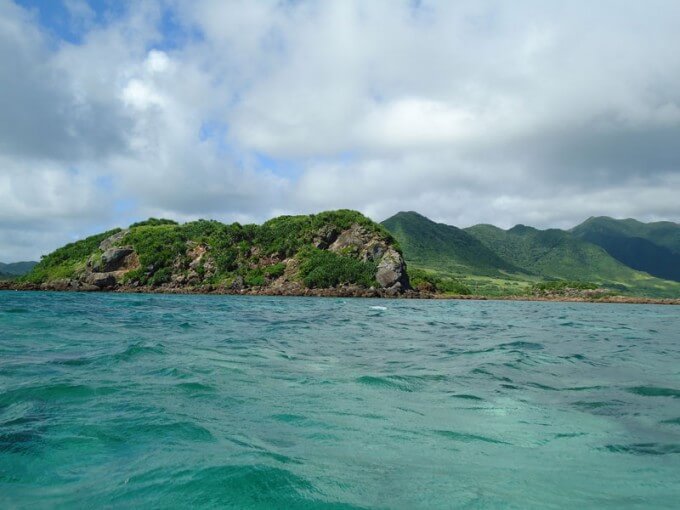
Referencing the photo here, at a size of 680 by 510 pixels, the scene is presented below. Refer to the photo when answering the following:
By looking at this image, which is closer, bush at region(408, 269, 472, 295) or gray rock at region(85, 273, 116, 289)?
gray rock at region(85, 273, 116, 289)

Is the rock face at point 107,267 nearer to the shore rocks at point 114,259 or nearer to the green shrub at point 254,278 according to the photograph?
the shore rocks at point 114,259

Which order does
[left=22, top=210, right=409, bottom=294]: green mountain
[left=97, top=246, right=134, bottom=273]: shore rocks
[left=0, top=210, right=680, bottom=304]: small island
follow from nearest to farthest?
[left=0, top=210, right=680, bottom=304]: small island, [left=22, top=210, right=409, bottom=294]: green mountain, [left=97, top=246, right=134, bottom=273]: shore rocks

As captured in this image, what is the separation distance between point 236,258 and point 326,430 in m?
117

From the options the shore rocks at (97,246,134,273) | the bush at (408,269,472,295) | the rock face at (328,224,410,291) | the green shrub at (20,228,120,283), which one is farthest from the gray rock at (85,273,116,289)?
the bush at (408,269,472,295)

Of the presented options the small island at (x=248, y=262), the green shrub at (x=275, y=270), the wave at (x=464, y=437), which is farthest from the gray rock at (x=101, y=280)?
the wave at (x=464, y=437)

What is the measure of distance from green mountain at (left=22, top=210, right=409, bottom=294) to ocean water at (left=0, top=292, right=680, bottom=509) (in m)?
96.0

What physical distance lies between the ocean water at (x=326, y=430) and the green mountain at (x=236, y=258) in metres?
96.0

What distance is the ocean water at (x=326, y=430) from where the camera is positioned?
531 cm

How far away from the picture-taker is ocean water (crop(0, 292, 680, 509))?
5.31m

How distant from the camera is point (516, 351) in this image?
719 inches

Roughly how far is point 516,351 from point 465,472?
43.8ft

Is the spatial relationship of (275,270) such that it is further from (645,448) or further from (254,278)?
(645,448)

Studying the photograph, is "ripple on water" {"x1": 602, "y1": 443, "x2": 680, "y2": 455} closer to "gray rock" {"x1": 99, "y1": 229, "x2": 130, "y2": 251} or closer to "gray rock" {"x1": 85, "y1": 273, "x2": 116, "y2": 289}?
"gray rock" {"x1": 85, "y1": 273, "x2": 116, "y2": 289}

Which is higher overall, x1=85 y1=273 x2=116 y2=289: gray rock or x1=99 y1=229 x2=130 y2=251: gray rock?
x1=99 y1=229 x2=130 y2=251: gray rock
